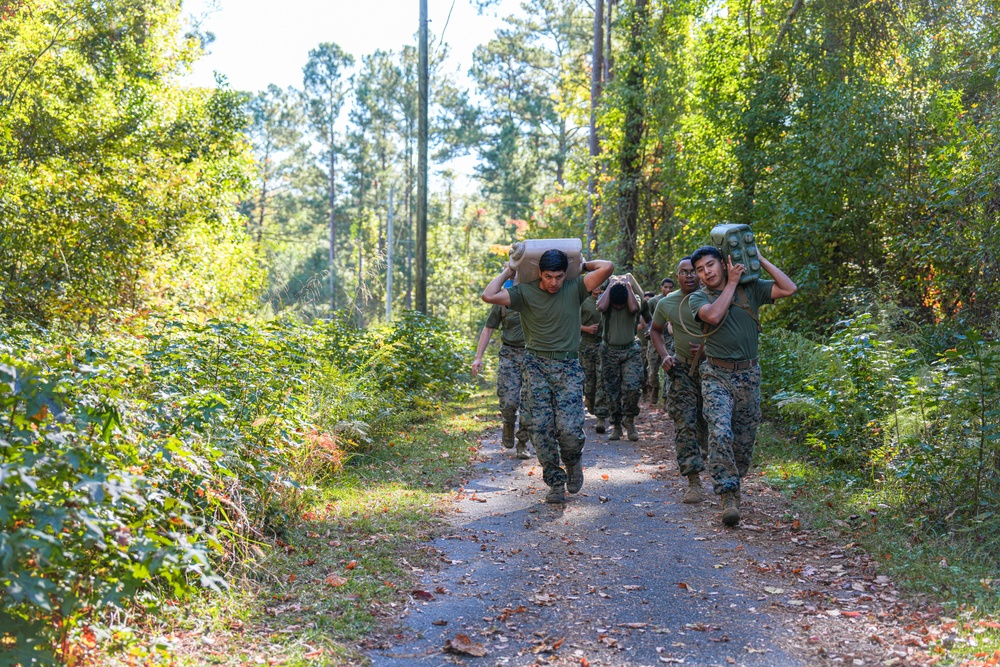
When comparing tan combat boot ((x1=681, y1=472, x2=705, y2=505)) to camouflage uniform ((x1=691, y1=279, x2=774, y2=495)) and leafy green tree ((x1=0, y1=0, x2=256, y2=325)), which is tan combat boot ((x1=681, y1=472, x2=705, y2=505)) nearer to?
camouflage uniform ((x1=691, y1=279, x2=774, y2=495))

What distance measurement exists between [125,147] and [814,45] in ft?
45.4

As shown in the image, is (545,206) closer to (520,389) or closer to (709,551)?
(520,389)

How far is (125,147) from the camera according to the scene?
1772 centimetres

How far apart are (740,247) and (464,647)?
14.3 ft

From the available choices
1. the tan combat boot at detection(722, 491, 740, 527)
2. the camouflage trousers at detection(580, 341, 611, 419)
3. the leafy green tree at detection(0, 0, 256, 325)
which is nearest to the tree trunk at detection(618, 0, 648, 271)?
the camouflage trousers at detection(580, 341, 611, 419)

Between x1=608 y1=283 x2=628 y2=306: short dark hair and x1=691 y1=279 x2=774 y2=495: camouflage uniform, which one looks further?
x1=608 y1=283 x2=628 y2=306: short dark hair

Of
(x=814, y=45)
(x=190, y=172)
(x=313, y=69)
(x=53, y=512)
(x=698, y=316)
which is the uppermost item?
(x=313, y=69)

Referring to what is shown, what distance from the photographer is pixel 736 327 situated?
7.61m

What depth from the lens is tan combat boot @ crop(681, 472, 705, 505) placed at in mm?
8578

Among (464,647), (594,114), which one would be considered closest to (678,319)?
(464,647)

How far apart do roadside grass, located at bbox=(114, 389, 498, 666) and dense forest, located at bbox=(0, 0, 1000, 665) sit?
8.9 inches

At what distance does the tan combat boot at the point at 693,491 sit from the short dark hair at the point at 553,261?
2.57 meters

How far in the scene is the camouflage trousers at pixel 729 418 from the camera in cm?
746

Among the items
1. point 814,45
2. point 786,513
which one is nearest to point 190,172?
point 814,45
